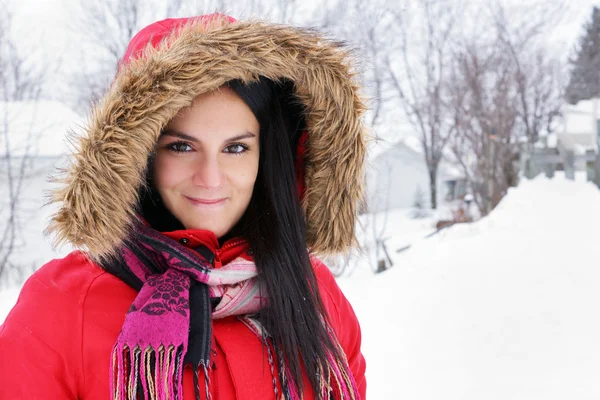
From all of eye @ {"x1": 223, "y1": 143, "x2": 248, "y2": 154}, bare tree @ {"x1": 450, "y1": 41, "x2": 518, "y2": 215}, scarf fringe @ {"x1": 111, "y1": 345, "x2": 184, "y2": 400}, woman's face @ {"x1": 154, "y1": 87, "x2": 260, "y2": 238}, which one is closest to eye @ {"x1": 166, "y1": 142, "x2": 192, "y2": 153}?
woman's face @ {"x1": 154, "y1": 87, "x2": 260, "y2": 238}

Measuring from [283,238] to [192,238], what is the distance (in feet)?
1.03

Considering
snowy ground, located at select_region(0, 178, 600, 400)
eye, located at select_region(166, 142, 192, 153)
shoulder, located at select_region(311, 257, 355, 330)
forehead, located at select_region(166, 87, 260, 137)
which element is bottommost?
snowy ground, located at select_region(0, 178, 600, 400)

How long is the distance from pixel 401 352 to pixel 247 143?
10.6 ft

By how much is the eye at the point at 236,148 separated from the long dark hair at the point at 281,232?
0.12 metres

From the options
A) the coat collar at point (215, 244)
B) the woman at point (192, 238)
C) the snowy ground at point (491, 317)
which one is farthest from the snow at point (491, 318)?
the coat collar at point (215, 244)

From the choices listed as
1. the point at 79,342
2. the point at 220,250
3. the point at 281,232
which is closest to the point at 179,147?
the point at 220,250

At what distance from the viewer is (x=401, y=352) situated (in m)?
4.31

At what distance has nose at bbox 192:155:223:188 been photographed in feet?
4.80

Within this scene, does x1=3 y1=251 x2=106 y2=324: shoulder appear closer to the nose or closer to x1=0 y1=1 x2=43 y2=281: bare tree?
the nose

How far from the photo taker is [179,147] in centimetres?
150

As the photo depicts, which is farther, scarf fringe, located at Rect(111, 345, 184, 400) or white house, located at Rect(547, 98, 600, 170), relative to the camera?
white house, located at Rect(547, 98, 600, 170)

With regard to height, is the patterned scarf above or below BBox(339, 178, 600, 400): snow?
above

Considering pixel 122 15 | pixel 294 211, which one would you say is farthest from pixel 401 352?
pixel 122 15

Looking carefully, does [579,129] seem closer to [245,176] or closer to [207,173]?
[245,176]
